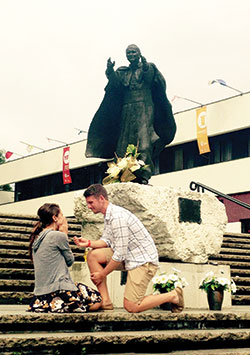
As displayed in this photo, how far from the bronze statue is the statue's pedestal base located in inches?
60.5

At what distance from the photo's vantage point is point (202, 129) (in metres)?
27.2

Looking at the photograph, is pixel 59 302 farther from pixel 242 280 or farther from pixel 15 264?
pixel 242 280

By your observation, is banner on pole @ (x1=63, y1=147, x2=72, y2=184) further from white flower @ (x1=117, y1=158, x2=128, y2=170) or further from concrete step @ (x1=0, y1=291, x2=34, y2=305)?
concrete step @ (x1=0, y1=291, x2=34, y2=305)

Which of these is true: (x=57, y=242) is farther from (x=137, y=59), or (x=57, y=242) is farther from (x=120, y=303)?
(x=137, y=59)

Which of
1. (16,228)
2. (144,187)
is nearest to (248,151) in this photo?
(16,228)

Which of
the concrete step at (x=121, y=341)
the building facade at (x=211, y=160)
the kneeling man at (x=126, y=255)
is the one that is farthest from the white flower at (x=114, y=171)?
the building facade at (x=211, y=160)

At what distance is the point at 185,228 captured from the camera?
26.3 ft

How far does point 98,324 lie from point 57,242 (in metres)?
0.80

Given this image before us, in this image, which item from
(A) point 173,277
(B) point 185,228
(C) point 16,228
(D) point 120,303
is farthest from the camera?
(C) point 16,228

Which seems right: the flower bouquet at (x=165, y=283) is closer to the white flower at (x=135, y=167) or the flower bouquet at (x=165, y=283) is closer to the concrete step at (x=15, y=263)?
the white flower at (x=135, y=167)

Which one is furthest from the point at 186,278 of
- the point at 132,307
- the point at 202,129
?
the point at 202,129

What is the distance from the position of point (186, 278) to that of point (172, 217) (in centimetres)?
78

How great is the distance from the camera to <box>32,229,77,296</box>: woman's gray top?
17.9 ft

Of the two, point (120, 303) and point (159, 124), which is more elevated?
point (159, 124)
